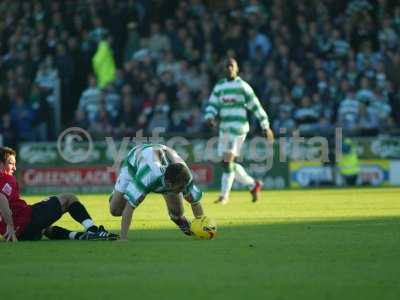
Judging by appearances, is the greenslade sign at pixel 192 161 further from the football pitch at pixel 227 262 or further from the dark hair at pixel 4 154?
the dark hair at pixel 4 154

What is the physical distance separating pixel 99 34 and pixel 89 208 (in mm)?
10426

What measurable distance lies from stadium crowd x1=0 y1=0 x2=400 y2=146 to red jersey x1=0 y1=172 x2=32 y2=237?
14279mm

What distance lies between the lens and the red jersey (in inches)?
484

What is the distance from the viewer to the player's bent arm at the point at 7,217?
12.0 metres

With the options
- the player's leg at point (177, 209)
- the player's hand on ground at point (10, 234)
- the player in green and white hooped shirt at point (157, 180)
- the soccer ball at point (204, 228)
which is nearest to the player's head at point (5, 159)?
the player's hand on ground at point (10, 234)

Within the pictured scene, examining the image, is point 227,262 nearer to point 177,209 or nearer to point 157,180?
point 157,180

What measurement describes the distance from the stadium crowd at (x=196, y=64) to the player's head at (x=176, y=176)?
14744mm

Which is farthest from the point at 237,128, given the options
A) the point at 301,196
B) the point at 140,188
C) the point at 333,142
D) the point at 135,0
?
the point at 135,0

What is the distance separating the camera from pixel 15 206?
40.6 feet

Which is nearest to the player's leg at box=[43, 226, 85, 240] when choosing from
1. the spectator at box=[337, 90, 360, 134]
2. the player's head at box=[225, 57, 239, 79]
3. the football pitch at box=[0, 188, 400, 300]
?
the football pitch at box=[0, 188, 400, 300]

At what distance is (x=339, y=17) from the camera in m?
28.6

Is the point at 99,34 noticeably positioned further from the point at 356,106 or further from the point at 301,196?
the point at 301,196

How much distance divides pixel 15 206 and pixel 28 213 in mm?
168

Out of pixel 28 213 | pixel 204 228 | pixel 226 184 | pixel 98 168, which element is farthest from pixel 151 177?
pixel 98 168
